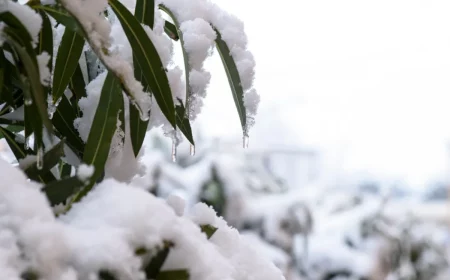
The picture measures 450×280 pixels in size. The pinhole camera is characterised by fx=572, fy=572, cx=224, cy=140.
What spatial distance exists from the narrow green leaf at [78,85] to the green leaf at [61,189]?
183 mm

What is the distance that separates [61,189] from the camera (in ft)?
0.99

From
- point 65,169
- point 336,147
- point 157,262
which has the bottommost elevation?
point 336,147

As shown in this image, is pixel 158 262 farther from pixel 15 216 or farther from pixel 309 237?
pixel 309 237

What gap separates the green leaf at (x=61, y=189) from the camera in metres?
0.30

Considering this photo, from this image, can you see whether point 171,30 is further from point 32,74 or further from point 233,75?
point 32,74

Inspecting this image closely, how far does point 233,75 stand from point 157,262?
0.24 meters

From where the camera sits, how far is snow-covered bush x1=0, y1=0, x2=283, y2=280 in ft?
0.75

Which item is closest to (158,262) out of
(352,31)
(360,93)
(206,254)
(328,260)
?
(206,254)

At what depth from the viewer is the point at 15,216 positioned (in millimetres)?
232

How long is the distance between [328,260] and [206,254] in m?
2.60

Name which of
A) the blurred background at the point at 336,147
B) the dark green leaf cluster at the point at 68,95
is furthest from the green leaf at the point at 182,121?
the blurred background at the point at 336,147

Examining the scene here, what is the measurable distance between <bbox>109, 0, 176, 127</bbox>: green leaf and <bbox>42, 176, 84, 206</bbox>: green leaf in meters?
0.11

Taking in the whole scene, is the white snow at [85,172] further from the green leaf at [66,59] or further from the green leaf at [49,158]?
the green leaf at [66,59]

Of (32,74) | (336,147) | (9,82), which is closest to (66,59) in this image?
(9,82)
